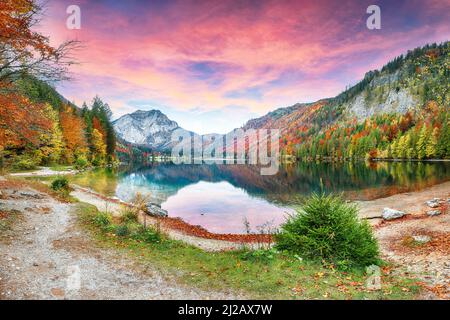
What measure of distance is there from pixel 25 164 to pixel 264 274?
53.0 m

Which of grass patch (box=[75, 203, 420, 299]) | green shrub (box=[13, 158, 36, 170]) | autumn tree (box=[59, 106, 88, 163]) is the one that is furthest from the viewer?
autumn tree (box=[59, 106, 88, 163])

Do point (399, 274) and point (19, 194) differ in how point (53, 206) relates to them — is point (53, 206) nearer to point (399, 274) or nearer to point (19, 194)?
point (19, 194)

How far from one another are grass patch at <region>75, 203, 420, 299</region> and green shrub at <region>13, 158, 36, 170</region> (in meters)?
44.4

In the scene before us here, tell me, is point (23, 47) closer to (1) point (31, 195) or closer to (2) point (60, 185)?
(1) point (31, 195)

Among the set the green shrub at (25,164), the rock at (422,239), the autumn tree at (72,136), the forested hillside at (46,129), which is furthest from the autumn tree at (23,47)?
the autumn tree at (72,136)

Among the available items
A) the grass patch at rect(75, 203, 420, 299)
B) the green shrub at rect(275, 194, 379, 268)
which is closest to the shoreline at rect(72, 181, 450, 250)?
the green shrub at rect(275, 194, 379, 268)

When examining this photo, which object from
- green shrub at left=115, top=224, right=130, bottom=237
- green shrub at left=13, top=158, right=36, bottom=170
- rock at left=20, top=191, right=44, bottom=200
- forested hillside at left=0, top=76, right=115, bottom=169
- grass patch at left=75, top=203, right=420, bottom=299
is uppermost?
forested hillside at left=0, top=76, right=115, bottom=169

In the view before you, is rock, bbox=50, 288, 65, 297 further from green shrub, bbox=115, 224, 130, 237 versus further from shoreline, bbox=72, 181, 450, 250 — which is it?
shoreline, bbox=72, 181, 450, 250

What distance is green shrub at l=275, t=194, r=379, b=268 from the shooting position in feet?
33.9

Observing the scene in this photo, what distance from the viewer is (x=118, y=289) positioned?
8.20 meters

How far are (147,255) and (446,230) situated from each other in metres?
16.9

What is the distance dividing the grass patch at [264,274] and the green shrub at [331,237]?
1.70ft

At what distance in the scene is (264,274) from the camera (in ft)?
30.8

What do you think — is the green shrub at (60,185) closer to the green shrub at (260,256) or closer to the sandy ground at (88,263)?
the sandy ground at (88,263)
